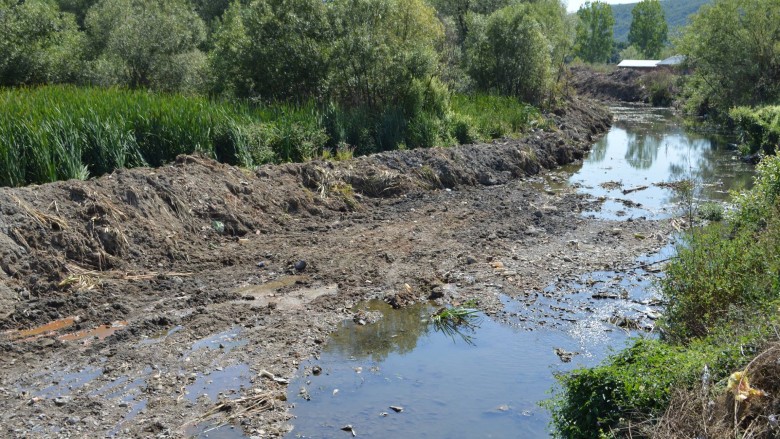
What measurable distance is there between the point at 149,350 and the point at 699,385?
6035mm

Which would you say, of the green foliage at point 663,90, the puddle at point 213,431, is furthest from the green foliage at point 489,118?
the green foliage at point 663,90

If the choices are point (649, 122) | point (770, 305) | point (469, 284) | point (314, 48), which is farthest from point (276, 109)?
point (649, 122)

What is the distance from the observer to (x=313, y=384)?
791cm

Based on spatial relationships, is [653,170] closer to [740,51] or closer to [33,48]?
[740,51]

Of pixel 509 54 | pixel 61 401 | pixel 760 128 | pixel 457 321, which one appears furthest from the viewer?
pixel 509 54

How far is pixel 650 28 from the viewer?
107125mm

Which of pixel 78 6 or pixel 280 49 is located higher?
pixel 78 6

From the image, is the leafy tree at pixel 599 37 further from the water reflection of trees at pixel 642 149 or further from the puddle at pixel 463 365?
the puddle at pixel 463 365

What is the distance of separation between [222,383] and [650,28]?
112334 mm

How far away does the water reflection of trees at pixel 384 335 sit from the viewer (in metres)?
8.91

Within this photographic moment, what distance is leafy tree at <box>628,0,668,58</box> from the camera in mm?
106688

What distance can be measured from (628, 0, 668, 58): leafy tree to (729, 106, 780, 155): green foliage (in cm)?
8414

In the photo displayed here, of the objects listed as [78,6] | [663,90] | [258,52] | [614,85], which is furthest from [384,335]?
[614,85]

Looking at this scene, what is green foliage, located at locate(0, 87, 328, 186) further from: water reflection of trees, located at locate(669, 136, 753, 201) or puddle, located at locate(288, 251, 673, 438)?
water reflection of trees, located at locate(669, 136, 753, 201)
